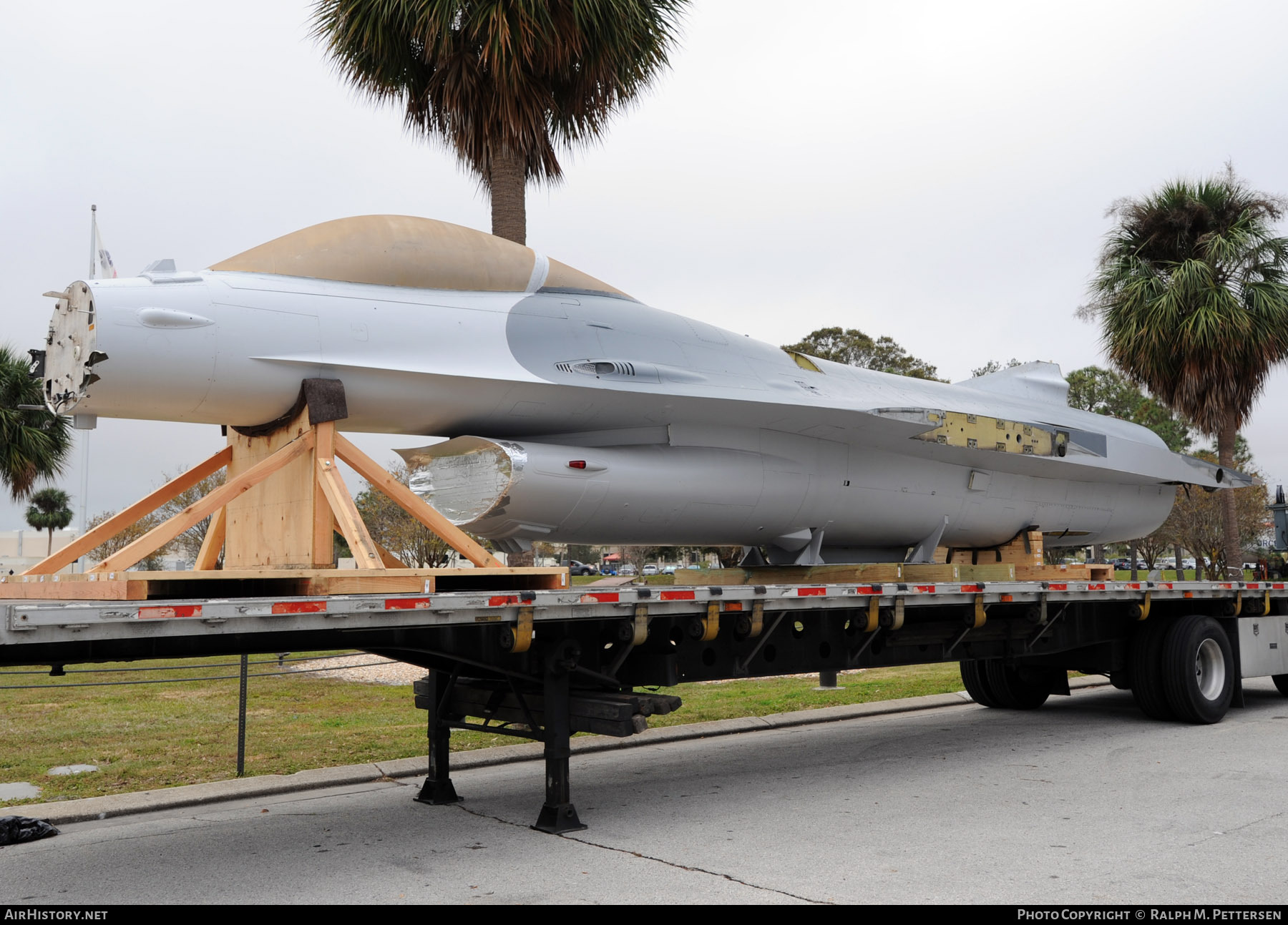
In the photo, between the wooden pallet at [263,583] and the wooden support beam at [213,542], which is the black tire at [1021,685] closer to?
the wooden pallet at [263,583]

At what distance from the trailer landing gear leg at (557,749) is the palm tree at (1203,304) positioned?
1460 cm

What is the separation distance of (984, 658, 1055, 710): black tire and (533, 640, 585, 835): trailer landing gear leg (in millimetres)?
7252

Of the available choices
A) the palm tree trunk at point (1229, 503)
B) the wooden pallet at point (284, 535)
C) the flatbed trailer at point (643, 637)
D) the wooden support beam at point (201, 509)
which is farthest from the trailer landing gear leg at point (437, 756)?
the palm tree trunk at point (1229, 503)

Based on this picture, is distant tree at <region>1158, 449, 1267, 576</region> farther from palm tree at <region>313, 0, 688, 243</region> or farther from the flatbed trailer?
palm tree at <region>313, 0, 688, 243</region>

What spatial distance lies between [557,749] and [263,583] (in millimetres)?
2095

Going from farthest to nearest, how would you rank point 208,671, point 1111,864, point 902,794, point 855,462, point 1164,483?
point 208,671 → point 1164,483 → point 855,462 → point 902,794 → point 1111,864

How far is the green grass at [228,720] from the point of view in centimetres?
875

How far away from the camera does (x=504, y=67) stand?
11.0 metres

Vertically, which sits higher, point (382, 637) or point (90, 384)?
point (90, 384)

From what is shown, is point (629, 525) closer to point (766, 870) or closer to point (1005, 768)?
point (766, 870)

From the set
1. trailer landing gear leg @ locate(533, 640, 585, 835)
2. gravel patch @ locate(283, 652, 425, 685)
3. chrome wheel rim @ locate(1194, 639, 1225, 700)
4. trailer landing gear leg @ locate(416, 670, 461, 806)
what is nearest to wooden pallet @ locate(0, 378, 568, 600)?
trailer landing gear leg @ locate(533, 640, 585, 835)

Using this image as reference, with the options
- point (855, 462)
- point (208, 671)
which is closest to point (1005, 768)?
point (855, 462)

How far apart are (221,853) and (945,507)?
284 inches

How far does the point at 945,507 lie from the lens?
10086 mm
